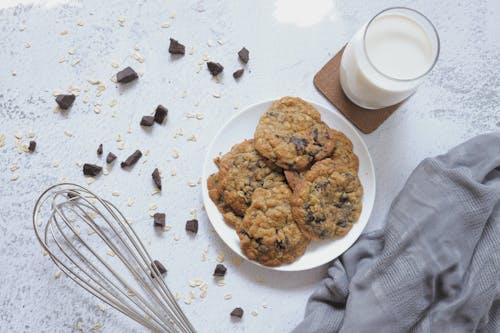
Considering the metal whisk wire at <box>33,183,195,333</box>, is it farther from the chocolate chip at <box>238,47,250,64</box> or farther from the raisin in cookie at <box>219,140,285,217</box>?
the chocolate chip at <box>238,47,250,64</box>

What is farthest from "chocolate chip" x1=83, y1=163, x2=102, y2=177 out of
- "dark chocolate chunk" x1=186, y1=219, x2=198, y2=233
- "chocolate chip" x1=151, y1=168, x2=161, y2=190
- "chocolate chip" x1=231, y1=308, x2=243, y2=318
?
"chocolate chip" x1=231, y1=308, x2=243, y2=318

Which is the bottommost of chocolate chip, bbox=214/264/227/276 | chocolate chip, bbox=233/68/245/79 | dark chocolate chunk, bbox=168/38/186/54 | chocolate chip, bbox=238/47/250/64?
chocolate chip, bbox=214/264/227/276

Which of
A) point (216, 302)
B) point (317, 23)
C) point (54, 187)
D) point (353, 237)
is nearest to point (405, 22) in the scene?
point (317, 23)

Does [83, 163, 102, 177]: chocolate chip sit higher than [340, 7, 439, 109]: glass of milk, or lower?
lower

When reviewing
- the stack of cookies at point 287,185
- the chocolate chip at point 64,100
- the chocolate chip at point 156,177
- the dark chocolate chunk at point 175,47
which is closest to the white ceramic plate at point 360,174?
the stack of cookies at point 287,185

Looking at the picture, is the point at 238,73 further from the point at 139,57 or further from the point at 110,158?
the point at 110,158

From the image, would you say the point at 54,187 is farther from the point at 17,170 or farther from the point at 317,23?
the point at 317,23

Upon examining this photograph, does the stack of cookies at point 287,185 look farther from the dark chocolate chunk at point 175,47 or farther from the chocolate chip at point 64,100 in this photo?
the chocolate chip at point 64,100
